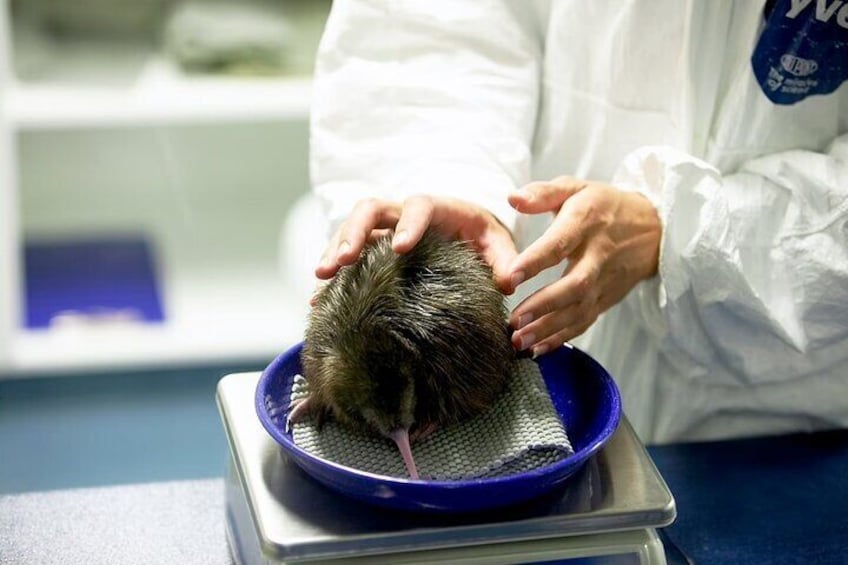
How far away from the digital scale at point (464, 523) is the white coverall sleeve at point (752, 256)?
0.25m

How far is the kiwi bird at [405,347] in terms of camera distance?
2.64ft

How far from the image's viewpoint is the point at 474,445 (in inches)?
34.0

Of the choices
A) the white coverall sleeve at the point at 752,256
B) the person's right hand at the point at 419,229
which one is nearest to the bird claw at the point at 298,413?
the person's right hand at the point at 419,229

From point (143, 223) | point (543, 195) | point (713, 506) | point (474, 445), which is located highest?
point (543, 195)

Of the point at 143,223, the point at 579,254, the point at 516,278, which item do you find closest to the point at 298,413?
the point at 516,278

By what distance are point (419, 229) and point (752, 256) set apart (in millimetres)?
386

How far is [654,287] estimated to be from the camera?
1.13 m

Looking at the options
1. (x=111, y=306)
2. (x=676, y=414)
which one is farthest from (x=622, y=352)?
(x=111, y=306)

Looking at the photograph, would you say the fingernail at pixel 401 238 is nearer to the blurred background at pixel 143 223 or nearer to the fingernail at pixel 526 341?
the fingernail at pixel 526 341

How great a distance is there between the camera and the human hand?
942 millimetres

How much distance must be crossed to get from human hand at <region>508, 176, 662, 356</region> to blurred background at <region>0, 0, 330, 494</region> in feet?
3.36

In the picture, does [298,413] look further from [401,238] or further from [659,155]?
[659,155]

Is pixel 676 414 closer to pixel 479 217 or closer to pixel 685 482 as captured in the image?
pixel 685 482

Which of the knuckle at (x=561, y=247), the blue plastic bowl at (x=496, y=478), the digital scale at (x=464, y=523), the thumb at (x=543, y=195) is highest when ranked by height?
the thumb at (x=543, y=195)
